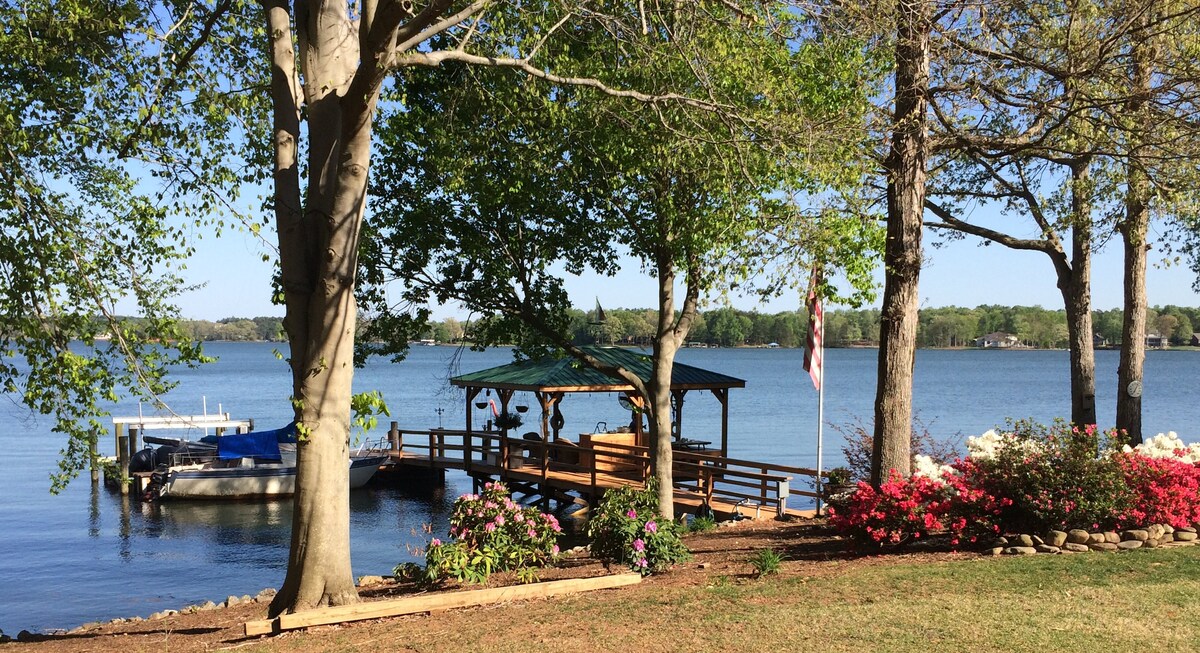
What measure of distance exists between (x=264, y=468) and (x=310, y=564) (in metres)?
22.3

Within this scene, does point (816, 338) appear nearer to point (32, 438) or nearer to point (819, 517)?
point (819, 517)

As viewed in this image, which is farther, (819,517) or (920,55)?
(819,517)

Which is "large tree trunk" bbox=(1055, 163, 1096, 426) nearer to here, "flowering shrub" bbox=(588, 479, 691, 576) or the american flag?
the american flag

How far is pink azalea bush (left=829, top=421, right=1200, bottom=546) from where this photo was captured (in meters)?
9.63

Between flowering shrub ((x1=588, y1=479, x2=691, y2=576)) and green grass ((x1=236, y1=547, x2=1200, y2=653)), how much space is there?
0.81 metres

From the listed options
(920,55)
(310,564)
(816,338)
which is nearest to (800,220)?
(920,55)

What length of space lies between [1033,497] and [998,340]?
183 meters

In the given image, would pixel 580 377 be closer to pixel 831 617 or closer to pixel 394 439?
pixel 394 439

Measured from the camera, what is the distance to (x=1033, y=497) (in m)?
9.70

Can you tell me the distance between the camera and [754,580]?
8797 millimetres

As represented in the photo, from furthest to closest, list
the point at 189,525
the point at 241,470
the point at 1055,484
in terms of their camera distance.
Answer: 1. the point at 241,470
2. the point at 189,525
3. the point at 1055,484

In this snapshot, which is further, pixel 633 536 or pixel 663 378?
pixel 663 378

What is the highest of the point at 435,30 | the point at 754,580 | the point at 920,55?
the point at 920,55

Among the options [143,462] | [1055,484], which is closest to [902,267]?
[1055,484]
